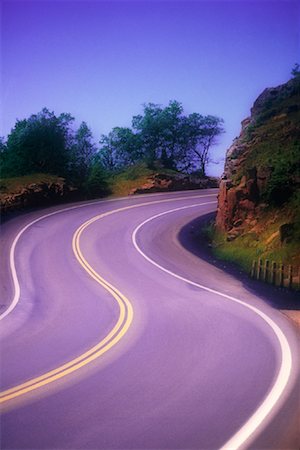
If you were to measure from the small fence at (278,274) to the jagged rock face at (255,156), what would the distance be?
5020 millimetres

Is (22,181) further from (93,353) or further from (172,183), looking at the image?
(93,353)

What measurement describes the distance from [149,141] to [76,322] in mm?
34443

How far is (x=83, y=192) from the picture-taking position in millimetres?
35719

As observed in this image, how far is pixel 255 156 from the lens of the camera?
2352cm

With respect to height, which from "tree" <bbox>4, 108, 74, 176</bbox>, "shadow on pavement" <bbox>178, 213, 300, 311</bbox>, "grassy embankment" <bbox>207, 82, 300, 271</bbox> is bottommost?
"shadow on pavement" <bbox>178, 213, 300, 311</bbox>

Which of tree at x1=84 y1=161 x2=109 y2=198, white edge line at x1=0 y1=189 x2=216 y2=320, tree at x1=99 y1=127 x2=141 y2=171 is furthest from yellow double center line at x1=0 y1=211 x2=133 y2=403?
tree at x1=99 y1=127 x2=141 y2=171

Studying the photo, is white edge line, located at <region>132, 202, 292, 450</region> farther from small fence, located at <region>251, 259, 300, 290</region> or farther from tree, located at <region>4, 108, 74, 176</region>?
tree, located at <region>4, 108, 74, 176</region>

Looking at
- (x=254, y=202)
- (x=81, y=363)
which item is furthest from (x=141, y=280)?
(x=254, y=202)

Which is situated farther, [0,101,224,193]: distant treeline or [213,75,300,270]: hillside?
[0,101,224,193]: distant treeline

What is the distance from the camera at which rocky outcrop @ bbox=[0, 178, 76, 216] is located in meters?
28.4

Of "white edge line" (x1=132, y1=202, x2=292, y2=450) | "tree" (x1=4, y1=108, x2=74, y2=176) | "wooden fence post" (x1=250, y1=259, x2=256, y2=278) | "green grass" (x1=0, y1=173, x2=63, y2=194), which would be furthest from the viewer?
"tree" (x1=4, y1=108, x2=74, y2=176)

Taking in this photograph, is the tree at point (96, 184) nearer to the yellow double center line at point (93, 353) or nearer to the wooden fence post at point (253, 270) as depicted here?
the yellow double center line at point (93, 353)

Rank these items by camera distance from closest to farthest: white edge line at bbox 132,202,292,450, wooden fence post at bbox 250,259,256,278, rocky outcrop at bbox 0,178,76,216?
white edge line at bbox 132,202,292,450, wooden fence post at bbox 250,259,256,278, rocky outcrop at bbox 0,178,76,216

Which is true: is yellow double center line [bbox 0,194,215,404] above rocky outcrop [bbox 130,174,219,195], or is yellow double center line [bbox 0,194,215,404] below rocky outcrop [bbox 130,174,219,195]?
below
